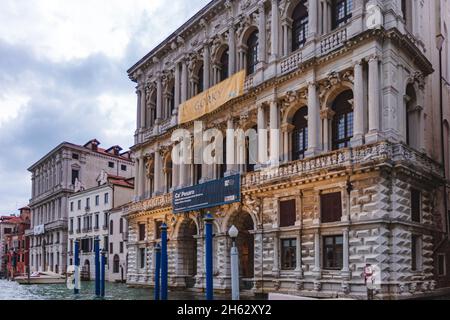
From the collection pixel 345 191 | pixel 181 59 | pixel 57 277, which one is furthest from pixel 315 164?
pixel 57 277

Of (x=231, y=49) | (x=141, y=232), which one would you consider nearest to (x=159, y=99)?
(x=231, y=49)

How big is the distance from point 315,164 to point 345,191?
220 cm

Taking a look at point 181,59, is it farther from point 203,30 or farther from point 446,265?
point 446,265

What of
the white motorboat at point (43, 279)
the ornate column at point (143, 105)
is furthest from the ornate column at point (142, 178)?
the white motorboat at point (43, 279)

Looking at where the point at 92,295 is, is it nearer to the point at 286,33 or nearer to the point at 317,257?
the point at 317,257

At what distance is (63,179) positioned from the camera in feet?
230

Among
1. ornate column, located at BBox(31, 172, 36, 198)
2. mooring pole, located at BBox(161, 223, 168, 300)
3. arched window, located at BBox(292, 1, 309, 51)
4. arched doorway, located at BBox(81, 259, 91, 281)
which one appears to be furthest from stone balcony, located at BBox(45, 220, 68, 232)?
mooring pole, located at BBox(161, 223, 168, 300)

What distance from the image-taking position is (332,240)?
1024 inches

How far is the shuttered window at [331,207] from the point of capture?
84.6 feet

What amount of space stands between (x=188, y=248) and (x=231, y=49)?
1380cm

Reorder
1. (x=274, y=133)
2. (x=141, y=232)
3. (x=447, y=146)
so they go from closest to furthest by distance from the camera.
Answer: (x=274, y=133), (x=447, y=146), (x=141, y=232)

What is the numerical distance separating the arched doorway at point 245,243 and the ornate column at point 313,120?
6.70 metres

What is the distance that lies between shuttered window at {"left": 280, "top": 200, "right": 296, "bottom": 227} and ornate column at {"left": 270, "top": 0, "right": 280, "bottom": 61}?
27.7ft

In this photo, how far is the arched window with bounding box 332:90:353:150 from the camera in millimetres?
27370
